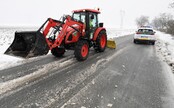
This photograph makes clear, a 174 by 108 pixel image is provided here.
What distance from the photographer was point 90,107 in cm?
396

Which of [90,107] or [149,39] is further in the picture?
[149,39]

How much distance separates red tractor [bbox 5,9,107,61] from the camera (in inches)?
257

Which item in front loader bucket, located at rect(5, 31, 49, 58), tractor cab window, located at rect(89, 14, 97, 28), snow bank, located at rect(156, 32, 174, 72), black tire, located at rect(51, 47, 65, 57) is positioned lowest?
snow bank, located at rect(156, 32, 174, 72)

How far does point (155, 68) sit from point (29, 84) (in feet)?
17.6

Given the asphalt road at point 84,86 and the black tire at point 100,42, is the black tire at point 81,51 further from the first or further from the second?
the black tire at point 100,42

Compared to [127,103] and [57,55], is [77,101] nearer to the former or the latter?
[127,103]

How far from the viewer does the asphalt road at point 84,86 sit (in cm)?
417

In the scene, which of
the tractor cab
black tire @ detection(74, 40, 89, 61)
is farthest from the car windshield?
black tire @ detection(74, 40, 89, 61)

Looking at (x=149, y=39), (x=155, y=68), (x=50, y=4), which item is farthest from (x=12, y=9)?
(x=155, y=68)

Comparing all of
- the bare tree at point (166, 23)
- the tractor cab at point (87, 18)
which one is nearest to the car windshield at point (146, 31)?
the tractor cab at point (87, 18)

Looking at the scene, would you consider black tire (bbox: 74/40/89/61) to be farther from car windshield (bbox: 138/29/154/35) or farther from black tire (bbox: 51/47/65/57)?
car windshield (bbox: 138/29/154/35)

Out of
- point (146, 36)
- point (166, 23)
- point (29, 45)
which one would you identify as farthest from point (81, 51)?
point (166, 23)

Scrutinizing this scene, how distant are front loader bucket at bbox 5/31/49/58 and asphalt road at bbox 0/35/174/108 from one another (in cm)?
63

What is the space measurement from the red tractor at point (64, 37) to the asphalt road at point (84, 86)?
73 centimetres
